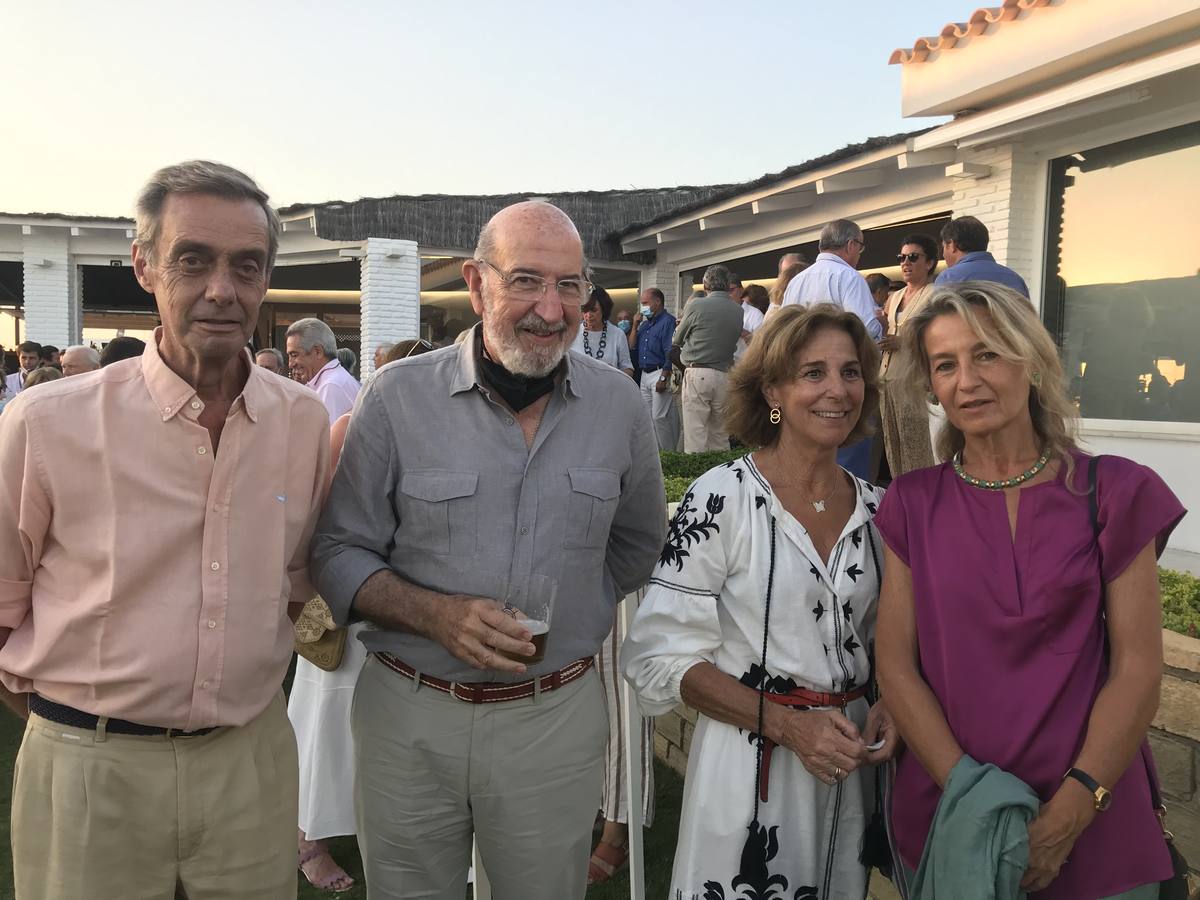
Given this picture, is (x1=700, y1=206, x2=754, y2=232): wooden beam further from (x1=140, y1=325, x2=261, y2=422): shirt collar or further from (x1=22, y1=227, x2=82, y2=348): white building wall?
(x1=22, y1=227, x2=82, y2=348): white building wall

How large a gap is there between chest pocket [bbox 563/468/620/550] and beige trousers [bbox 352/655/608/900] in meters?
0.40

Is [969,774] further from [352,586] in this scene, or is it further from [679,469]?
[679,469]

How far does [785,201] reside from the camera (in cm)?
1170

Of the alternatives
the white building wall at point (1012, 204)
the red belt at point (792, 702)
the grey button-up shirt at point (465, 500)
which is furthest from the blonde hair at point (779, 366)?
the white building wall at point (1012, 204)

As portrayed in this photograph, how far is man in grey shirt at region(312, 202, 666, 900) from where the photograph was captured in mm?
2352

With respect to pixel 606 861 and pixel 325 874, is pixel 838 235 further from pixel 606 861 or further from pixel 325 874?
pixel 325 874

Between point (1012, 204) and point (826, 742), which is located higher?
point (1012, 204)

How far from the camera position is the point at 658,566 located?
248cm

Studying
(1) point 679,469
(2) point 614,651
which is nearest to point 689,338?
(1) point 679,469

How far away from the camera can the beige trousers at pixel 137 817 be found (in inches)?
76.9

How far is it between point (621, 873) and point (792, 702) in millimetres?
2228

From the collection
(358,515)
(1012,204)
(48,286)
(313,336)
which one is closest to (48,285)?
(48,286)

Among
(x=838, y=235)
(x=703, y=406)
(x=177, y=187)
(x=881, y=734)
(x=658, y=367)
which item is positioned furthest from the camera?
(x=658, y=367)

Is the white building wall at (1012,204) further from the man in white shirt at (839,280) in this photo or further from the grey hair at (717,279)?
the grey hair at (717,279)
